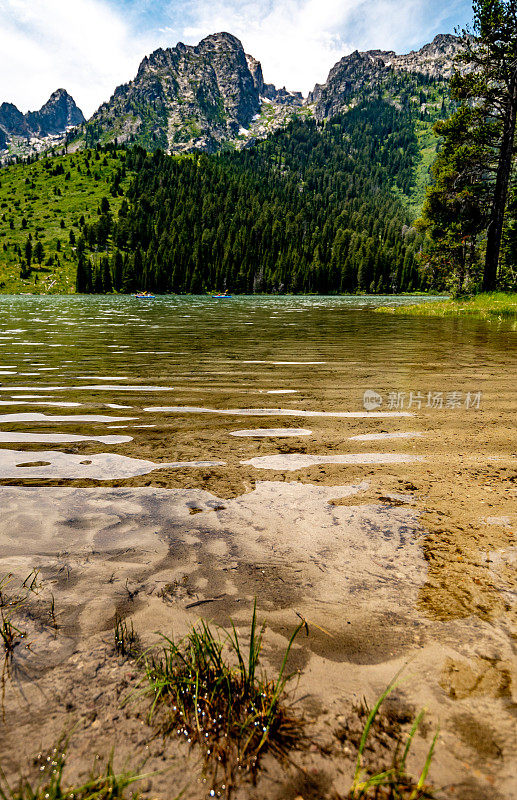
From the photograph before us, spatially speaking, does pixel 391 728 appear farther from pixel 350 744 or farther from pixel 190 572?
pixel 190 572

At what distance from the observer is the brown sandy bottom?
4.53 ft

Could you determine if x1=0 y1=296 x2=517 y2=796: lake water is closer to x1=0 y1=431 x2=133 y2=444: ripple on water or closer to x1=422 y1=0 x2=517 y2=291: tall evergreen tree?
x1=0 y1=431 x2=133 y2=444: ripple on water

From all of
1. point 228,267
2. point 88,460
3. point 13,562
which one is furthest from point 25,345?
point 228,267

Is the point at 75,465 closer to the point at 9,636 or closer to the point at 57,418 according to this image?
the point at 57,418

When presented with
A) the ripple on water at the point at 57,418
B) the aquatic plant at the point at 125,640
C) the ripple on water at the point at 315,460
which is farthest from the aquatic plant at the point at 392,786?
the ripple on water at the point at 57,418

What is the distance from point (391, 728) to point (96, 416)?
5436mm

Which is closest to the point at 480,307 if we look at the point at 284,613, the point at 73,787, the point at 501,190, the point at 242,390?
the point at 501,190

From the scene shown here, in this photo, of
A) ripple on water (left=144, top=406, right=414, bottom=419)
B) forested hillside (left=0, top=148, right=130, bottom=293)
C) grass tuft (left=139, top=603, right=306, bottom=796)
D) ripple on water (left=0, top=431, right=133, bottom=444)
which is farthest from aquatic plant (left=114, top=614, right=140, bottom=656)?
forested hillside (left=0, top=148, right=130, bottom=293)

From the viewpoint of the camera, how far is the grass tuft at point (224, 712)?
1376 millimetres

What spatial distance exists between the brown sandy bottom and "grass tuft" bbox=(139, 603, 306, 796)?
0.06m

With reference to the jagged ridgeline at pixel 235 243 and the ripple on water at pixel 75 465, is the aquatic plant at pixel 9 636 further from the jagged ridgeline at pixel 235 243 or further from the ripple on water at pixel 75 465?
the jagged ridgeline at pixel 235 243

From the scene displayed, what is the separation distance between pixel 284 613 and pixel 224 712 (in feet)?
2.22

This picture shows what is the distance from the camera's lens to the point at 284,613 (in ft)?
7.00

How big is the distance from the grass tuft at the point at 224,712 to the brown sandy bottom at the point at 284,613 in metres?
0.06
